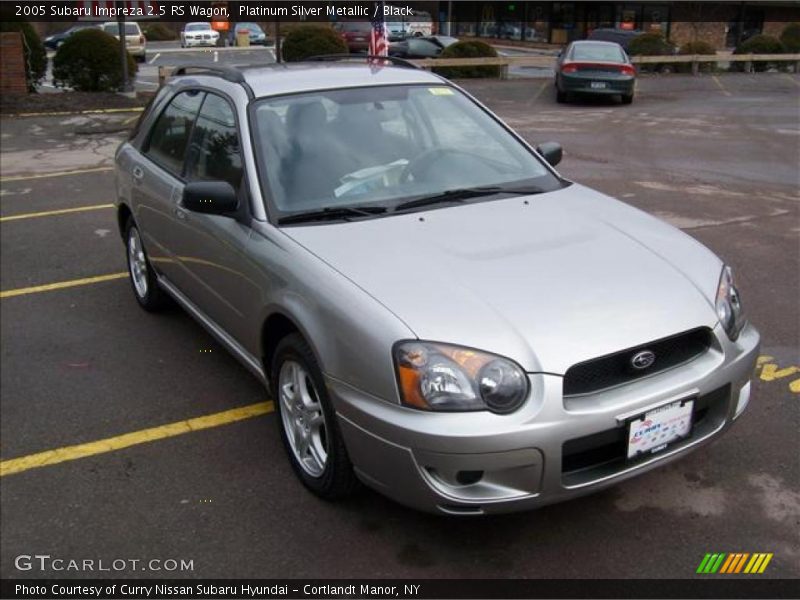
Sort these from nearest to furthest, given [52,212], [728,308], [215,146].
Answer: [728,308], [215,146], [52,212]

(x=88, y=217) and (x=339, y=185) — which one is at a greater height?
(x=339, y=185)

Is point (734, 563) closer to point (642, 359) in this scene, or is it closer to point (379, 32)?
point (642, 359)

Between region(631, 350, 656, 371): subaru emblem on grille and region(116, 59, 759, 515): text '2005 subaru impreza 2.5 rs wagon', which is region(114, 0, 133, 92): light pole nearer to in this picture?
region(116, 59, 759, 515): text '2005 subaru impreza 2.5 rs wagon'

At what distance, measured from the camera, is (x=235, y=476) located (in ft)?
11.4

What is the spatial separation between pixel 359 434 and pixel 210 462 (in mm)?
1127

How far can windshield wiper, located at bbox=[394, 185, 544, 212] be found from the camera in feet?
11.9

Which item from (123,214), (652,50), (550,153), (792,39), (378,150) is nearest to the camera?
(378,150)

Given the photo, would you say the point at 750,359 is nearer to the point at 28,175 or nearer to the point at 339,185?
the point at 339,185

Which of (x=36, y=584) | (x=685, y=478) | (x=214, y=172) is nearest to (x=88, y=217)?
(x=214, y=172)

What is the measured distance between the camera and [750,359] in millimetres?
3111

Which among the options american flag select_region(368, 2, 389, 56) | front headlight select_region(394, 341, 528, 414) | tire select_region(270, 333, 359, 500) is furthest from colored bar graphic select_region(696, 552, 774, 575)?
american flag select_region(368, 2, 389, 56)

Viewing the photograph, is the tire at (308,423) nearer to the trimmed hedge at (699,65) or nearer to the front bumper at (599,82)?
the front bumper at (599,82)

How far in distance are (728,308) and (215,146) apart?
8.54 feet

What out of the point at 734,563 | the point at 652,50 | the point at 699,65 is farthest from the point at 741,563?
the point at 699,65
